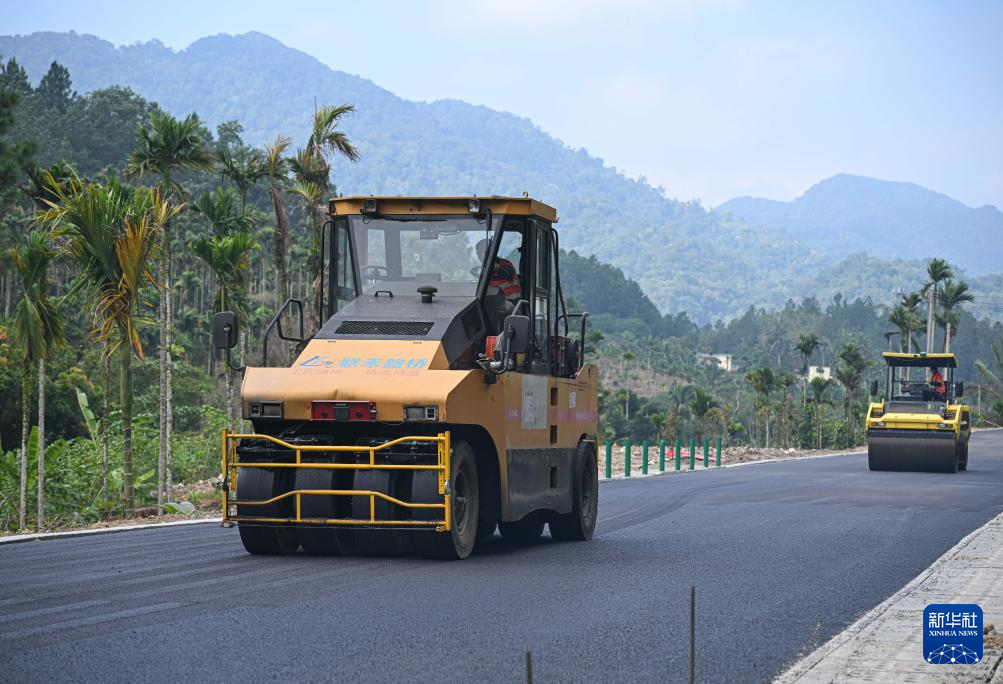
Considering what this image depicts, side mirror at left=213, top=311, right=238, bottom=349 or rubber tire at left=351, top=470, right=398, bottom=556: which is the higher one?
side mirror at left=213, top=311, right=238, bottom=349

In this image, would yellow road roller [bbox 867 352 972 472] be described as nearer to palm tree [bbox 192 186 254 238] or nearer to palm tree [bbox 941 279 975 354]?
palm tree [bbox 192 186 254 238]

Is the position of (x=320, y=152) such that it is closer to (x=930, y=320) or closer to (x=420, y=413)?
(x=420, y=413)

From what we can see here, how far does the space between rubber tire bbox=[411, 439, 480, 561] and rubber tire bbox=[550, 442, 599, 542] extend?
9.04ft

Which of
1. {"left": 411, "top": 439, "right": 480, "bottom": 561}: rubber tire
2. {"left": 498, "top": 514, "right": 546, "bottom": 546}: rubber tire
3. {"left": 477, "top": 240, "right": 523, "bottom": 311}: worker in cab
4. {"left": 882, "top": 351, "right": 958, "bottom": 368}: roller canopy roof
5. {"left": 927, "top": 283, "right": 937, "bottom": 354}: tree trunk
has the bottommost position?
{"left": 498, "top": 514, "right": 546, "bottom": 546}: rubber tire

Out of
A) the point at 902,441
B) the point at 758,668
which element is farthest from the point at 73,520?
the point at 902,441

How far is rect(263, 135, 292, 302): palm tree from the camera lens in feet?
86.0

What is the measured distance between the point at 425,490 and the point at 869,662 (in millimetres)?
4987

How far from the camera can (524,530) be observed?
1580 centimetres

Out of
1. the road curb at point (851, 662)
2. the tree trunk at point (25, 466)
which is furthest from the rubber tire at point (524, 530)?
the tree trunk at point (25, 466)

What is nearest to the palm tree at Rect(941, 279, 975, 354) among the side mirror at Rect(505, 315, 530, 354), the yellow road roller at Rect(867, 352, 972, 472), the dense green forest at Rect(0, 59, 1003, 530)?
the dense green forest at Rect(0, 59, 1003, 530)

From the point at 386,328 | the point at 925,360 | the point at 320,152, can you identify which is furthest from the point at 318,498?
the point at 925,360

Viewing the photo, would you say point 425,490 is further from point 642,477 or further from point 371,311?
point 642,477

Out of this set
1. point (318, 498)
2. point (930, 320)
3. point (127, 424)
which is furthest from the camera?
point (930, 320)

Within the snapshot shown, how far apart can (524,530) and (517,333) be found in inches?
157
